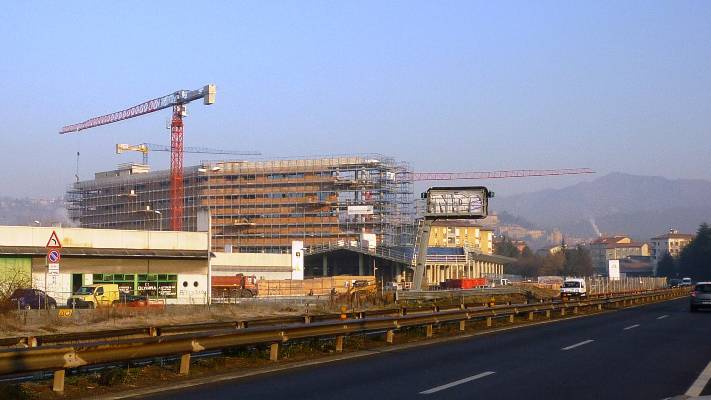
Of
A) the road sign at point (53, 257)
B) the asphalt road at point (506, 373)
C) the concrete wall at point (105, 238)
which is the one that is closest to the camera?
the asphalt road at point (506, 373)

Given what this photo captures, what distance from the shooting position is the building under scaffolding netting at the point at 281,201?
152625 mm

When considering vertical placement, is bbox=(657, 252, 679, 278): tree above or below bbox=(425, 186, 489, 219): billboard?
below

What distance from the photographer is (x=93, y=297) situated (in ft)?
157

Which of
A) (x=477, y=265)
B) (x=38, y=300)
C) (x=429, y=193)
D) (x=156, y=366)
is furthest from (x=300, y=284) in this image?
(x=477, y=265)

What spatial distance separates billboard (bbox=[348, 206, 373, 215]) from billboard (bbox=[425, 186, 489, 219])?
84028 mm

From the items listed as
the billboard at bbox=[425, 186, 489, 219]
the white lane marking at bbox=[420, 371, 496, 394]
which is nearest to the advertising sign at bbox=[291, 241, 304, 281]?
the billboard at bbox=[425, 186, 489, 219]

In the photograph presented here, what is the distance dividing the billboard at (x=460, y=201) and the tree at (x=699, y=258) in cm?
10190

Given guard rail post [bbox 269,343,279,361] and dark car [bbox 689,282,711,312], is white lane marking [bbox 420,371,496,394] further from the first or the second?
dark car [bbox 689,282,711,312]

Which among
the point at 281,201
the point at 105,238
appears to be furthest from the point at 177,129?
the point at 105,238

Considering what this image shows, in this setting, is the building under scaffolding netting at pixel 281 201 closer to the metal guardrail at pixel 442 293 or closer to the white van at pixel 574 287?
the white van at pixel 574 287

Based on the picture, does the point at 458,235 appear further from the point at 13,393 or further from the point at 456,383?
the point at 13,393

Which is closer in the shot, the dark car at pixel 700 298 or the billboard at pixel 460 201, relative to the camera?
the dark car at pixel 700 298

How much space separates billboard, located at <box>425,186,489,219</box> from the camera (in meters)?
64.9

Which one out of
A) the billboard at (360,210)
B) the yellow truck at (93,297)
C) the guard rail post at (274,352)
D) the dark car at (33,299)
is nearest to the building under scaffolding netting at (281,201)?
the billboard at (360,210)
